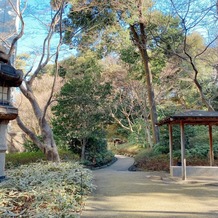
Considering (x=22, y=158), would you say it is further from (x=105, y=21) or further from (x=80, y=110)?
(x=105, y=21)

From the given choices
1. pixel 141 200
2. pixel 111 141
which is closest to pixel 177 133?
pixel 141 200

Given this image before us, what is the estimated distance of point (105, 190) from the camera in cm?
728

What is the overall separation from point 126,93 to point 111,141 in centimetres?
824

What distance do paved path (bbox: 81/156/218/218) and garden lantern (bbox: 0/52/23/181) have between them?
201cm

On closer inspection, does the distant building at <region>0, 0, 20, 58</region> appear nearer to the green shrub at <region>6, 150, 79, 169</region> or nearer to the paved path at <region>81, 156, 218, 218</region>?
the green shrub at <region>6, 150, 79, 169</region>

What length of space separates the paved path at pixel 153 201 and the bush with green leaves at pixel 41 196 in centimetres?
36

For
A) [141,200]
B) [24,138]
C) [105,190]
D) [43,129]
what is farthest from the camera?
[24,138]

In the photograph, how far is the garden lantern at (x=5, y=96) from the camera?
4863mm

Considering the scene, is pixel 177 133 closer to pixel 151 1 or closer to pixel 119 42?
pixel 119 42

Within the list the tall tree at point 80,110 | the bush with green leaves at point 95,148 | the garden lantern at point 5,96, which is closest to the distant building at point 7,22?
the tall tree at point 80,110

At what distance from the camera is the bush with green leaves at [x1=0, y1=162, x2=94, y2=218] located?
405cm

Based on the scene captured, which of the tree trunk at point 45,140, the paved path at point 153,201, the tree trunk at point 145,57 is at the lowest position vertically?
the paved path at point 153,201

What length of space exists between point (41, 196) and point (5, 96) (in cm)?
206

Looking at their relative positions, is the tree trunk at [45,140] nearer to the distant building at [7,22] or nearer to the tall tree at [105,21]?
the distant building at [7,22]
